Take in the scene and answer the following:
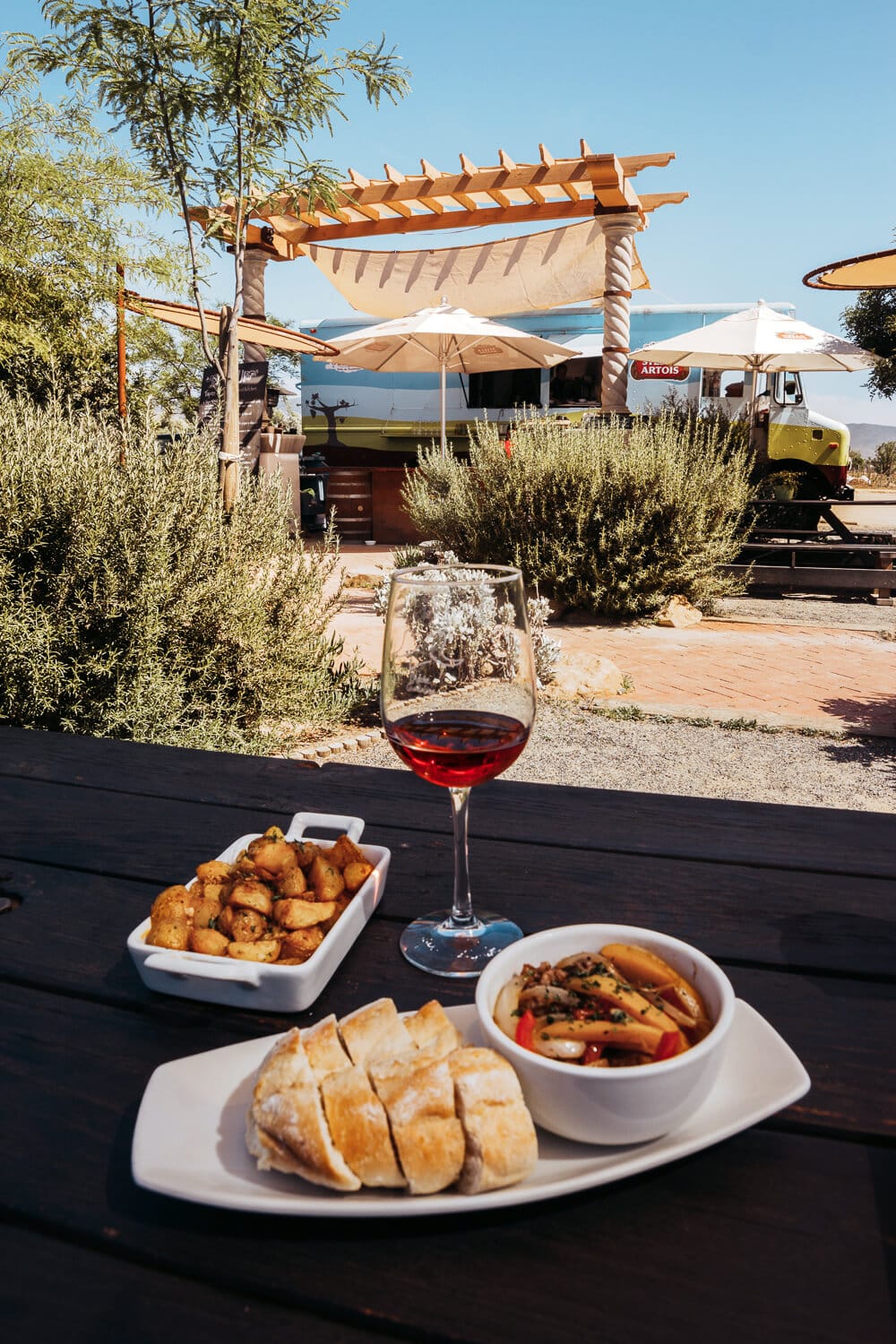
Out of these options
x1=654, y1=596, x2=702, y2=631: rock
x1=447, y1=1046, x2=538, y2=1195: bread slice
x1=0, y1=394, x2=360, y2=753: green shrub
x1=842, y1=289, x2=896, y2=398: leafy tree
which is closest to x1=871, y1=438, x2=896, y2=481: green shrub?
x1=842, y1=289, x2=896, y2=398: leafy tree

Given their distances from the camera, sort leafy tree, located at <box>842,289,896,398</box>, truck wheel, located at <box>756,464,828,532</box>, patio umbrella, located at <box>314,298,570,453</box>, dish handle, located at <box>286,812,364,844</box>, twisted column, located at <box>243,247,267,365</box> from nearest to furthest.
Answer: dish handle, located at <box>286,812,364,844</box> → patio umbrella, located at <box>314,298,570,453</box> → truck wheel, located at <box>756,464,828,532</box> → twisted column, located at <box>243,247,267,365</box> → leafy tree, located at <box>842,289,896,398</box>

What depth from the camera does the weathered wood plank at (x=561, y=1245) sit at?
0.46 m

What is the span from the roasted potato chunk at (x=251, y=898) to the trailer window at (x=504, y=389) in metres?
13.1

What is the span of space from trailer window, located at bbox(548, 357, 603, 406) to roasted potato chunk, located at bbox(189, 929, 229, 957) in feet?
41.9

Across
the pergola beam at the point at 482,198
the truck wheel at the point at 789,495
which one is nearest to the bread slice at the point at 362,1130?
the pergola beam at the point at 482,198

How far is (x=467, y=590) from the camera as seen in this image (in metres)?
0.76

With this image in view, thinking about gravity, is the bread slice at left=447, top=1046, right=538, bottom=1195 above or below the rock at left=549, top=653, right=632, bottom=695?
above

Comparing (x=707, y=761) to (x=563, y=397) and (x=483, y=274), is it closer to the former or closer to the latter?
(x=483, y=274)

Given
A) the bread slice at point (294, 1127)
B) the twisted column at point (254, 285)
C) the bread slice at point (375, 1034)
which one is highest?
the twisted column at point (254, 285)

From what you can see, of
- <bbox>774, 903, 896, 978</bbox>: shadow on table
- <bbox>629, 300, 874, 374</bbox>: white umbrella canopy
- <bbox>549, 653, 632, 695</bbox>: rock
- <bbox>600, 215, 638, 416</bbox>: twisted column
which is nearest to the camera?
<bbox>774, 903, 896, 978</bbox>: shadow on table

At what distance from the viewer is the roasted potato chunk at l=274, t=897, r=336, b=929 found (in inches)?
29.5

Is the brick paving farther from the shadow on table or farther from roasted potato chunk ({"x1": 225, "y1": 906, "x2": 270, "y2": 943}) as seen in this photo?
roasted potato chunk ({"x1": 225, "y1": 906, "x2": 270, "y2": 943})

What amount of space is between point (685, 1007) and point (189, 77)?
4.98 m

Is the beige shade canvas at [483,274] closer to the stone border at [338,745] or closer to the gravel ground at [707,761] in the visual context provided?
the gravel ground at [707,761]
